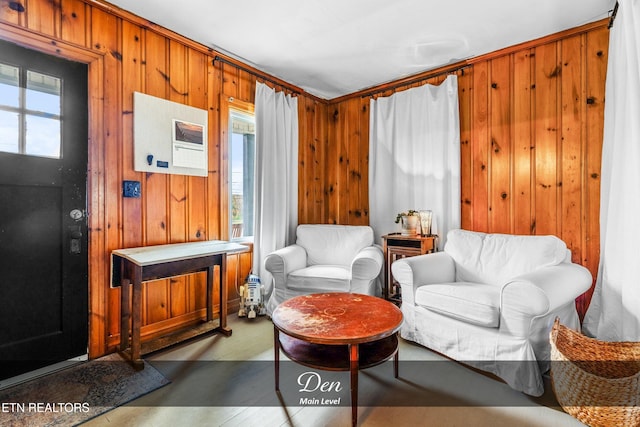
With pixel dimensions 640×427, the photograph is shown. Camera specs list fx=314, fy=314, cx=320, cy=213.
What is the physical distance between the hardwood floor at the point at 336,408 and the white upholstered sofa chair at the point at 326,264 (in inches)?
28.2

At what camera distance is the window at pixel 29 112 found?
1878mm

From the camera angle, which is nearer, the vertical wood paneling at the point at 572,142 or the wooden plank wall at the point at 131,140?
the wooden plank wall at the point at 131,140

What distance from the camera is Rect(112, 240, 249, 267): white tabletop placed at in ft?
6.66

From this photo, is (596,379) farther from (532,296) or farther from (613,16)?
(613,16)

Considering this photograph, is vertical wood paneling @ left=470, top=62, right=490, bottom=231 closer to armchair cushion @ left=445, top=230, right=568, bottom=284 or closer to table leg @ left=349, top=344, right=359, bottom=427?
armchair cushion @ left=445, top=230, right=568, bottom=284

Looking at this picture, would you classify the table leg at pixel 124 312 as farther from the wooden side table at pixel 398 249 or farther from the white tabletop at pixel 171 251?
the wooden side table at pixel 398 249

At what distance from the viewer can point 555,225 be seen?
8.63 ft

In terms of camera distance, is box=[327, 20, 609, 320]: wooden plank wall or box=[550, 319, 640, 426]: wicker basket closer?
box=[550, 319, 640, 426]: wicker basket

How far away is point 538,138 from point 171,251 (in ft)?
10.3

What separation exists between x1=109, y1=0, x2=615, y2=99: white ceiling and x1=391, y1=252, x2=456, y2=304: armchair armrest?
1.83 m

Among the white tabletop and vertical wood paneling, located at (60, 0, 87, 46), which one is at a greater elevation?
vertical wood paneling, located at (60, 0, 87, 46)

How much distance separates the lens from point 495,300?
1981mm

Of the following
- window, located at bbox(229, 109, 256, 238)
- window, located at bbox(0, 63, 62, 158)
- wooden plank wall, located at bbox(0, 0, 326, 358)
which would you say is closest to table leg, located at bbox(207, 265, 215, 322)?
wooden plank wall, located at bbox(0, 0, 326, 358)

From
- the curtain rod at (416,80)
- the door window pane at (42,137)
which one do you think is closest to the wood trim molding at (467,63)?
the curtain rod at (416,80)
